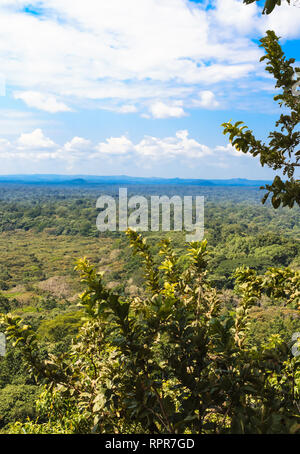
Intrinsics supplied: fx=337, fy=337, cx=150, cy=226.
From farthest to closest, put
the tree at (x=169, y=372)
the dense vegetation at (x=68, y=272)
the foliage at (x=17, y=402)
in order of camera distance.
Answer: the dense vegetation at (x=68, y=272) < the foliage at (x=17, y=402) < the tree at (x=169, y=372)

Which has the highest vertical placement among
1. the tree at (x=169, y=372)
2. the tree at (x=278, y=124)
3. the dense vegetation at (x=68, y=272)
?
the tree at (x=278, y=124)

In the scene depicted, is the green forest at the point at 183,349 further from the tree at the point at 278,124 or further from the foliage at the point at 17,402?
the foliage at the point at 17,402

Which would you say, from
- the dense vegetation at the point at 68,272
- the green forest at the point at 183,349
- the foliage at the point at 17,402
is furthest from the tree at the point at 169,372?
the foliage at the point at 17,402

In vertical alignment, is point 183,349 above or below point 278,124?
below

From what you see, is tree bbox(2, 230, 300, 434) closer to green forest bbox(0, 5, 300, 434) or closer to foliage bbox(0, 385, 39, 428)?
green forest bbox(0, 5, 300, 434)

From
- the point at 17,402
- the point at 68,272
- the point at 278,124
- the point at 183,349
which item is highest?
the point at 278,124

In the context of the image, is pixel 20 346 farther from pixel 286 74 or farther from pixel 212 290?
pixel 286 74

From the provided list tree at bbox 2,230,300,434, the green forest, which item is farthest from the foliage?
tree at bbox 2,230,300,434

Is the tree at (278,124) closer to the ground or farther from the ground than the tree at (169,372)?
farther from the ground

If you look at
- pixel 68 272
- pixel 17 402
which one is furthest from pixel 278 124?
pixel 68 272

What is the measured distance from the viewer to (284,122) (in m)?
2.38

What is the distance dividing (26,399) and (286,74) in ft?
67.6

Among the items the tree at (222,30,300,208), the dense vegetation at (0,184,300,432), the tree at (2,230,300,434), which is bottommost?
the dense vegetation at (0,184,300,432)

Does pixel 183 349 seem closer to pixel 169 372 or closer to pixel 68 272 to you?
pixel 169 372
